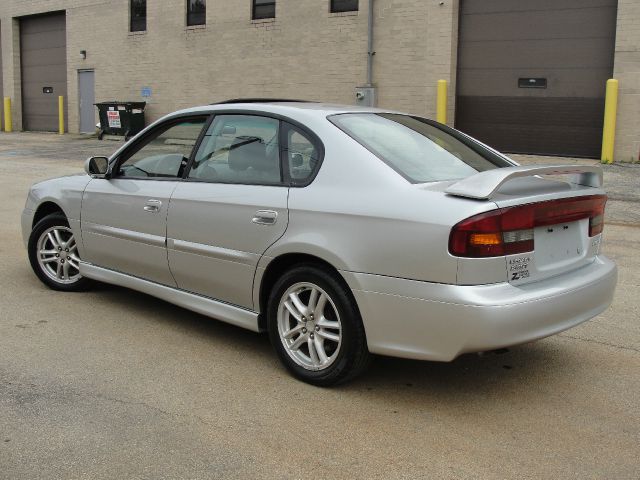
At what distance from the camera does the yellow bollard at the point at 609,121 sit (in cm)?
1571

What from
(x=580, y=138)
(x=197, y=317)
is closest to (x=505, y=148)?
(x=580, y=138)

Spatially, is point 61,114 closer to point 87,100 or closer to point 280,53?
point 87,100

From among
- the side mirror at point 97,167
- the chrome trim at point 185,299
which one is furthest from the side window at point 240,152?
the side mirror at point 97,167

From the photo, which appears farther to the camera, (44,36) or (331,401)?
(44,36)

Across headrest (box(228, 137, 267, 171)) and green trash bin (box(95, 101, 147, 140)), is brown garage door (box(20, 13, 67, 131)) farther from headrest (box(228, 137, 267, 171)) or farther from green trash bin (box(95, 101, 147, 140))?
headrest (box(228, 137, 267, 171))

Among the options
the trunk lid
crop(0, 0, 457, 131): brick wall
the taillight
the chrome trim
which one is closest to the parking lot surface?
the chrome trim

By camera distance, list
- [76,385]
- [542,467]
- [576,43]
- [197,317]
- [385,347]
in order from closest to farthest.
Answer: [542,467] < [385,347] < [76,385] < [197,317] < [576,43]

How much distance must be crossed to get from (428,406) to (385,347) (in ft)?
1.34

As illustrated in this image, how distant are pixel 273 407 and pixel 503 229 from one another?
147cm

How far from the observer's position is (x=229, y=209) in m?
4.54

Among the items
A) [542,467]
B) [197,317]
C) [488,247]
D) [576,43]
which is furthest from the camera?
[576,43]

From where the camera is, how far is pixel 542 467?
3221 mm

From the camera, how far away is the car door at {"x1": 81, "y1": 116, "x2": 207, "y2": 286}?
16.5ft

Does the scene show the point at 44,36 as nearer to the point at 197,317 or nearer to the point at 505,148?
the point at 505,148
